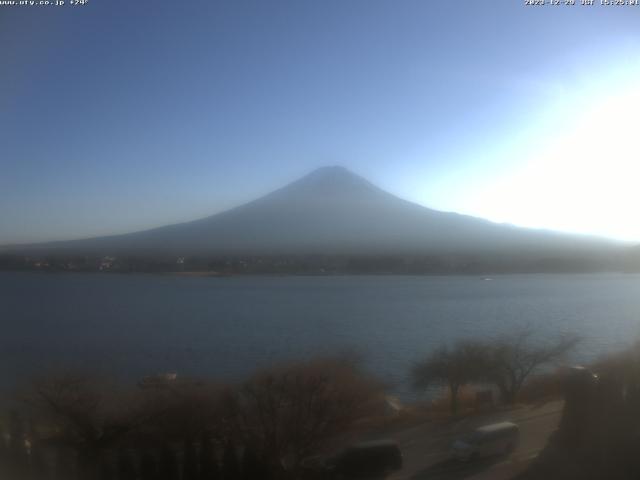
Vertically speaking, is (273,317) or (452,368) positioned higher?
(273,317)

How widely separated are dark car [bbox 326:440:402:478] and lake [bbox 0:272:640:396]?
29.1 inches

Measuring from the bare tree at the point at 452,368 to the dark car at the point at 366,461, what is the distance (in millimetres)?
856

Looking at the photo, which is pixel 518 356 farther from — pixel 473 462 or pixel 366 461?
pixel 366 461

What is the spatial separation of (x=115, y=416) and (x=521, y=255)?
4.44m

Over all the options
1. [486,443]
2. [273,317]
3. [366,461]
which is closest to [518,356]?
[486,443]

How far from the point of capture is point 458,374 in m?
3.62

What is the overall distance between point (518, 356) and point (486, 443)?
1.14 m

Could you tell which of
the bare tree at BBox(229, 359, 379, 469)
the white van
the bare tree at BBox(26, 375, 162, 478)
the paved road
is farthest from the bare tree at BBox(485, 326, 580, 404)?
the bare tree at BBox(26, 375, 162, 478)

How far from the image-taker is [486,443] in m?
2.79

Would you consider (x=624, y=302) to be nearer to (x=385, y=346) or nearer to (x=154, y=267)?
(x=385, y=346)

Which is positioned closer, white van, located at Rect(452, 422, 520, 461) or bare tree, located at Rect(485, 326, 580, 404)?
white van, located at Rect(452, 422, 520, 461)

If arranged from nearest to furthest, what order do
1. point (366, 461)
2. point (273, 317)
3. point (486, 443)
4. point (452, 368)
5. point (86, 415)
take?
point (366, 461)
point (486, 443)
point (86, 415)
point (452, 368)
point (273, 317)

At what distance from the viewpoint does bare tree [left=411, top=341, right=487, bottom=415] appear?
3.55 m

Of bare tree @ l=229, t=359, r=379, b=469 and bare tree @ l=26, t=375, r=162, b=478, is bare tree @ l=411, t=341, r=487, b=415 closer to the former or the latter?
bare tree @ l=229, t=359, r=379, b=469
